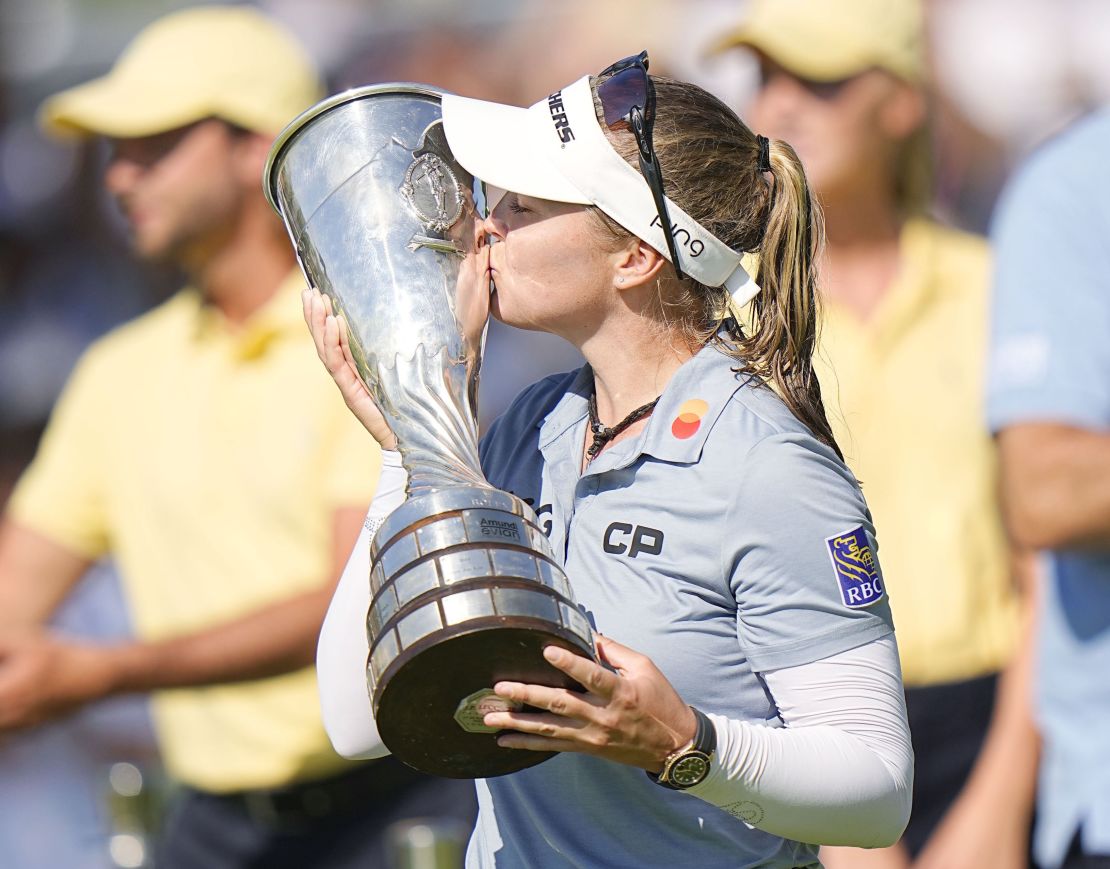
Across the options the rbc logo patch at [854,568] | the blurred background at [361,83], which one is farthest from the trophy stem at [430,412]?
the blurred background at [361,83]

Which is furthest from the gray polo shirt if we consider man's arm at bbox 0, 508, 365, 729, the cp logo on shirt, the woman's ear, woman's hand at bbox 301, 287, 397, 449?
man's arm at bbox 0, 508, 365, 729

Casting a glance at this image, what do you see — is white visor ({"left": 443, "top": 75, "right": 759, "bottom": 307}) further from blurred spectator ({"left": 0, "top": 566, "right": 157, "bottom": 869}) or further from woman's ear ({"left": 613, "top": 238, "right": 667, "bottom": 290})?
blurred spectator ({"left": 0, "top": 566, "right": 157, "bottom": 869})

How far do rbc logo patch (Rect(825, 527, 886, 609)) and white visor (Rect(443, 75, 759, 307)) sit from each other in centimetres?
34

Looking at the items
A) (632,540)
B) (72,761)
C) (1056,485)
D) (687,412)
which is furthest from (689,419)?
(72,761)

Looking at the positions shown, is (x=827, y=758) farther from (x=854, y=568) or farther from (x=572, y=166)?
(x=572, y=166)

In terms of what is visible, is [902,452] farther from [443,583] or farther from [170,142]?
[443,583]

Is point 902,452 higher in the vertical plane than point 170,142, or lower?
lower

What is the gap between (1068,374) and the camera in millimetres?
3064

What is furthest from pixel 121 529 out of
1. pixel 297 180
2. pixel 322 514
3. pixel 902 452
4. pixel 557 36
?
pixel 557 36

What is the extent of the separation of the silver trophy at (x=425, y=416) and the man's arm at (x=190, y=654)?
163cm

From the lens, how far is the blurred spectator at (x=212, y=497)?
3.76 m

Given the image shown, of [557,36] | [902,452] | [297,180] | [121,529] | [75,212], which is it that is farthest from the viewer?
[75,212]

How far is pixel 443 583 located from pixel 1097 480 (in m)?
1.63

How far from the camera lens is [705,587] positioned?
1919 mm
